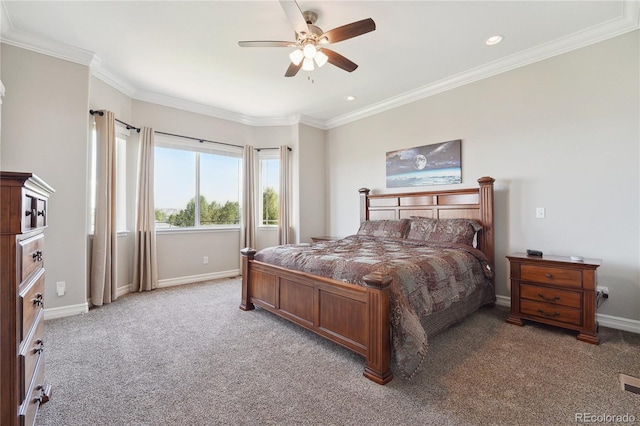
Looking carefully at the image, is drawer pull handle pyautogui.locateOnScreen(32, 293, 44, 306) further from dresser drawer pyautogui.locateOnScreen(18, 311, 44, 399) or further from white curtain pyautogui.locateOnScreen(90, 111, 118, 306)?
white curtain pyautogui.locateOnScreen(90, 111, 118, 306)

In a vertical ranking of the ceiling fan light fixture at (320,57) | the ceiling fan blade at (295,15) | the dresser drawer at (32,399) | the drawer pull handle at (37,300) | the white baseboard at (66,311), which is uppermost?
the ceiling fan blade at (295,15)

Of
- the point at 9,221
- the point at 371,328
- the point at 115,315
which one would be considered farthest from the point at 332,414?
the point at 115,315

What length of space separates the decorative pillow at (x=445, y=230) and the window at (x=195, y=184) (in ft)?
10.5

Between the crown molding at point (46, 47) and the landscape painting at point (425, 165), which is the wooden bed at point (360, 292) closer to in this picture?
the landscape painting at point (425, 165)

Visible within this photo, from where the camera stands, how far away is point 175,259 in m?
4.41

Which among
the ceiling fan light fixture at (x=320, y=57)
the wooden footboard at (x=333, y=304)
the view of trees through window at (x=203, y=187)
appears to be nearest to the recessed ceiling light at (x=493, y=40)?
the ceiling fan light fixture at (x=320, y=57)

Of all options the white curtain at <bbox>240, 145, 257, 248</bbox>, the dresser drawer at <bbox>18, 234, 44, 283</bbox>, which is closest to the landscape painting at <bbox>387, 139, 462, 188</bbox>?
the white curtain at <bbox>240, 145, 257, 248</bbox>

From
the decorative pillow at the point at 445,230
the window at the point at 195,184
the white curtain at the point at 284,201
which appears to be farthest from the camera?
the white curtain at the point at 284,201

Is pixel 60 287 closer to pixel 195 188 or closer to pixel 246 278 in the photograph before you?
pixel 246 278

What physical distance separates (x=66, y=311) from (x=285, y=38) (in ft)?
12.2

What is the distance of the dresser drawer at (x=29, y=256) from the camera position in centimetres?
110

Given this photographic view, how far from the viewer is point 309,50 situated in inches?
92.6

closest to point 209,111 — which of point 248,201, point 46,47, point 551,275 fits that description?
point 248,201

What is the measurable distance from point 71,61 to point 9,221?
10.2ft
